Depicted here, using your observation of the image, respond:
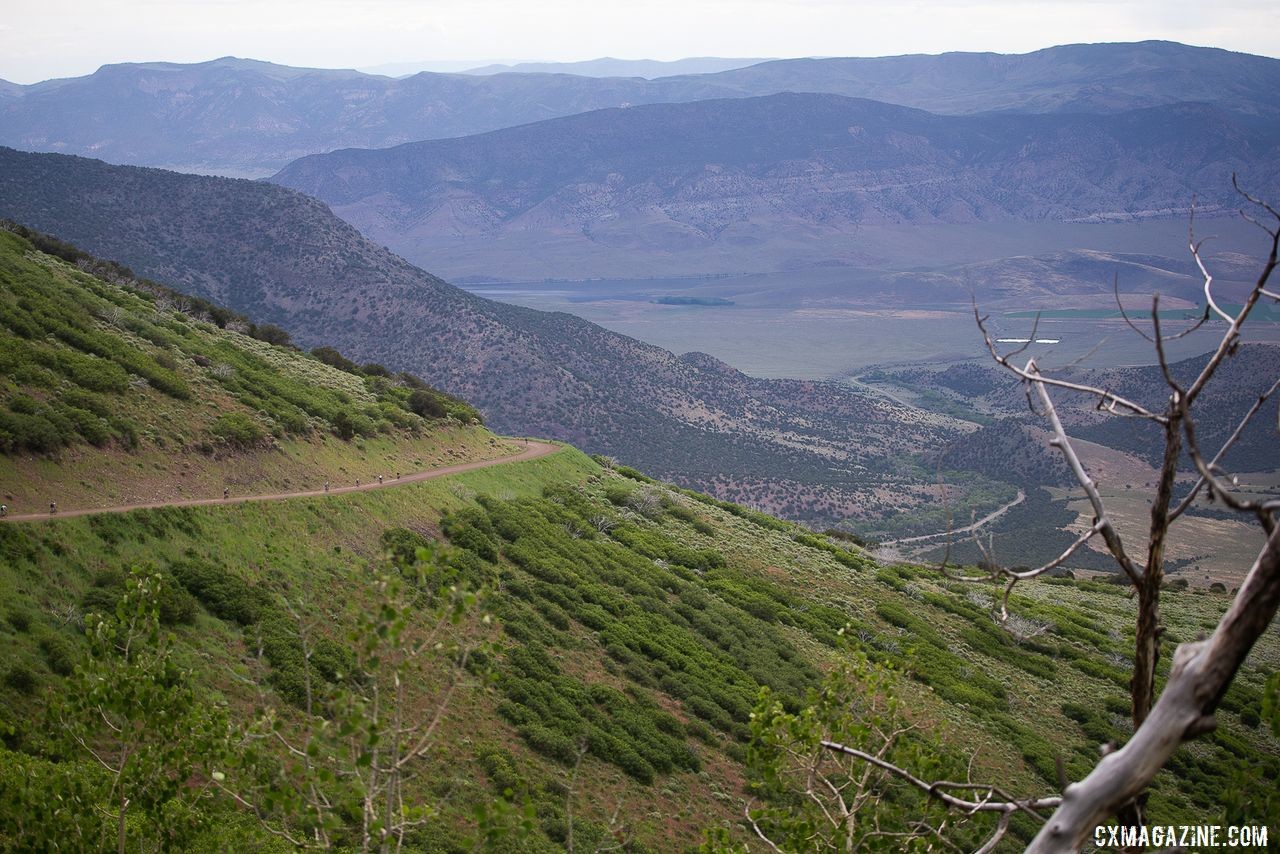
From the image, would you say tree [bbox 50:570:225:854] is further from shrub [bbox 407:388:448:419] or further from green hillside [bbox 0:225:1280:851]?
shrub [bbox 407:388:448:419]

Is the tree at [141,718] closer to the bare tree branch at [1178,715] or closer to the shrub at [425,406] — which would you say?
the bare tree branch at [1178,715]

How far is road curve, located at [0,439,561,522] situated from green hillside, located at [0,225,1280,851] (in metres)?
0.48

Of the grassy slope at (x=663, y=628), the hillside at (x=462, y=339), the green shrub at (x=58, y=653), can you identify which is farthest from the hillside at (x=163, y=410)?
the hillside at (x=462, y=339)

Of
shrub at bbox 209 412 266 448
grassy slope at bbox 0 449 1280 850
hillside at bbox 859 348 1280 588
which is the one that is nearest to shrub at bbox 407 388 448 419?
grassy slope at bbox 0 449 1280 850

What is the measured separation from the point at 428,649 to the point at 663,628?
22.2 m

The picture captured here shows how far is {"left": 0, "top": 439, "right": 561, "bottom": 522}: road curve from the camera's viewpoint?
20.6 meters

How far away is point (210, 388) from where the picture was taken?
104ft

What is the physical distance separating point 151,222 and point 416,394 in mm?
74185

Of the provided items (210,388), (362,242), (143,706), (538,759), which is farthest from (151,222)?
(143,706)

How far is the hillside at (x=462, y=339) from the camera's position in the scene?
92438mm

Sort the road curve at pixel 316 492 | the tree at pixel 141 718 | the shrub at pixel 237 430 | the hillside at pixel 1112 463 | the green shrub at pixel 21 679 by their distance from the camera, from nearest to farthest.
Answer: the tree at pixel 141 718, the green shrub at pixel 21 679, the road curve at pixel 316 492, the shrub at pixel 237 430, the hillside at pixel 1112 463

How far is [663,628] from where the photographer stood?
1182 inches

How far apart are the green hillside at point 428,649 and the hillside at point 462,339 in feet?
151

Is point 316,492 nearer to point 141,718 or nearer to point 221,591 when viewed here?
point 221,591
